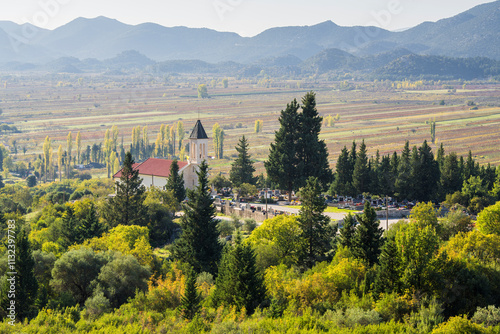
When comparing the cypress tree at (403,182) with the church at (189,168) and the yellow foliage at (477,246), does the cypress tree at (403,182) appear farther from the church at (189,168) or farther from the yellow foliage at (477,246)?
the yellow foliage at (477,246)

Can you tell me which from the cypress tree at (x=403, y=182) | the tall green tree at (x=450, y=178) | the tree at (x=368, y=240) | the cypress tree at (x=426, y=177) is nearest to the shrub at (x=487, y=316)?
the tree at (x=368, y=240)

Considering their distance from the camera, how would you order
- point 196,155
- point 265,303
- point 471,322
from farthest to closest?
1. point 196,155
2. point 265,303
3. point 471,322

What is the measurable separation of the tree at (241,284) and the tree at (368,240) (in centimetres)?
704

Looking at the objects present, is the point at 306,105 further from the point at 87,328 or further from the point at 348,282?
the point at 87,328

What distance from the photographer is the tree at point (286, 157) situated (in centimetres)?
6581

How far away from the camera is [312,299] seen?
3306cm

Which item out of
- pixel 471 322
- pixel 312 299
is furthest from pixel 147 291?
pixel 471 322

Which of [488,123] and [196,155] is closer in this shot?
[196,155]

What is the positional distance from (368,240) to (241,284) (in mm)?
9070

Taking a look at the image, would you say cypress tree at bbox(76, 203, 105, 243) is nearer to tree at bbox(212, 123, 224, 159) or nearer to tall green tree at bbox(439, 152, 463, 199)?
tall green tree at bbox(439, 152, 463, 199)

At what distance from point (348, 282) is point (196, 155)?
121 ft

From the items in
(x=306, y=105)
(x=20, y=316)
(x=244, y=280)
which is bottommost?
(x=20, y=316)

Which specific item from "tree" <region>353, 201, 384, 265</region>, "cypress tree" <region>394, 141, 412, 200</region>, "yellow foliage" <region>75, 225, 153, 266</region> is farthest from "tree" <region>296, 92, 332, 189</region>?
"tree" <region>353, 201, 384, 265</region>

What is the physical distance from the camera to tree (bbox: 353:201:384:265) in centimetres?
3700
